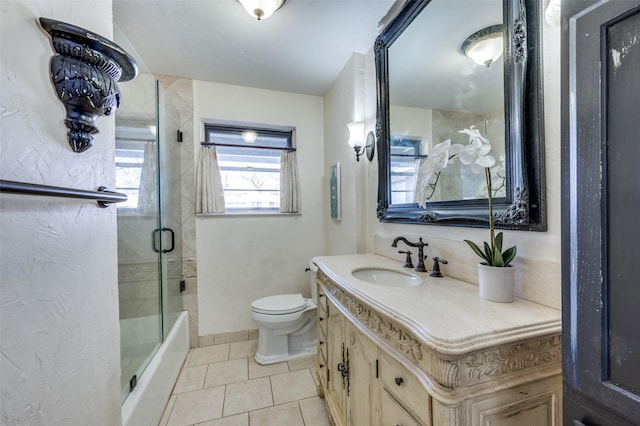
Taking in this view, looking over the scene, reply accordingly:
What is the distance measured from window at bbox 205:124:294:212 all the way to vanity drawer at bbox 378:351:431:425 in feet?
6.38

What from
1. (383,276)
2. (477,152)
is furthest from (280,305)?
(477,152)

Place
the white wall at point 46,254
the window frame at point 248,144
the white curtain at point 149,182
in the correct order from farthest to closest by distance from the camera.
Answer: the window frame at point 248,144
the white curtain at point 149,182
the white wall at point 46,254

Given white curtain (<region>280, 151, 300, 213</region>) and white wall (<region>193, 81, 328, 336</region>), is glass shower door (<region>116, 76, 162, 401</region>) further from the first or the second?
white curtain (<region>280, 151, 300, 213</region>)

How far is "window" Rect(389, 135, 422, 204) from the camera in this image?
1395 millimetres

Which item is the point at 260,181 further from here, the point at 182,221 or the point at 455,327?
the point at 455,327

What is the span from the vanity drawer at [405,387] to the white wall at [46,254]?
864 millimetres

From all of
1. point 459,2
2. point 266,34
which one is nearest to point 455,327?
point 459,2

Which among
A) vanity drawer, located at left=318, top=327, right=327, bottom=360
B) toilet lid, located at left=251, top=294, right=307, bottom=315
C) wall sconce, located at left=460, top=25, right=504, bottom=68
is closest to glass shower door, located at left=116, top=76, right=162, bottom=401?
toilet lid, located at left=251, top=294, right=307, bottom=315

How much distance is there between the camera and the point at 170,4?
1445 mm

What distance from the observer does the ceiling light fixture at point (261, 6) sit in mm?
1337

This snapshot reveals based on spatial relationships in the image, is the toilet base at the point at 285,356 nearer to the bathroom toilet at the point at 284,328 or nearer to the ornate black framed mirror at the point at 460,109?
the bathroom toilet at the point at 284,328

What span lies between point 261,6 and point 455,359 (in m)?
1.78

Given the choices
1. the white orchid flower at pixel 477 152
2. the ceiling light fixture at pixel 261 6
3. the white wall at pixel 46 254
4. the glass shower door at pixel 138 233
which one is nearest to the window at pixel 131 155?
the glass shower door at pixel 138 233

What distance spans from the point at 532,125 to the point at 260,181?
84.6 inches
